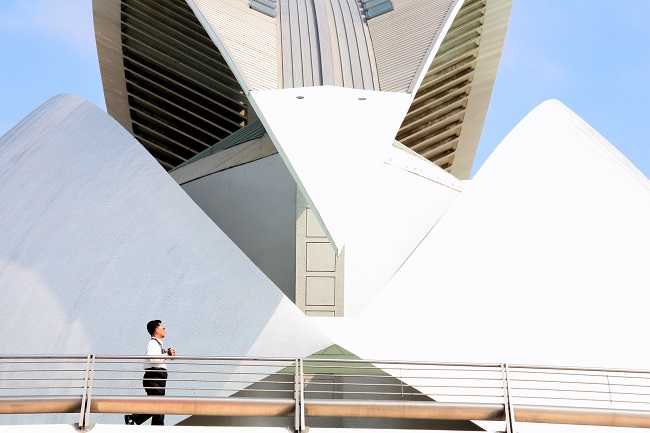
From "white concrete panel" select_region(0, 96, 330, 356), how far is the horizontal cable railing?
31cm

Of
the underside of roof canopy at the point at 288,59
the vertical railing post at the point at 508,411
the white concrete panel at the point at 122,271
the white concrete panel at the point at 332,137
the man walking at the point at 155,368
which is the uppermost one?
the underside of roof canopy at the point at 288,59

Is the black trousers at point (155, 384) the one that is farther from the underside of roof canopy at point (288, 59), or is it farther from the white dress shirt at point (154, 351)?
the underside of roof canopy at point (288, 59)

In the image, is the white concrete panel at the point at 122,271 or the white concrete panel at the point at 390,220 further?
the white concrete panel at the point at 390,220

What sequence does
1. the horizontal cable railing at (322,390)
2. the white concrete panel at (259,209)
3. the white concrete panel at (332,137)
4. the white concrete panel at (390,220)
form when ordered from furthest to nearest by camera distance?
the white concrete panel at (259,209), the white concrete panel at (390,220), the white concrete panel at (332,137), the horizontal cable railing at (322,390)

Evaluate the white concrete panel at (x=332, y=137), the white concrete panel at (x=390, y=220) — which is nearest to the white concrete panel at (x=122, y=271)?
the white concrete panel at (x=332, y=137)

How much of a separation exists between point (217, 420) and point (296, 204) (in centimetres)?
429

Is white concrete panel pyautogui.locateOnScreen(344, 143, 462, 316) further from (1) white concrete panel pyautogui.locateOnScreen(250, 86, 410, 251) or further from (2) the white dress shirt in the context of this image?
(2) the white dress shirt

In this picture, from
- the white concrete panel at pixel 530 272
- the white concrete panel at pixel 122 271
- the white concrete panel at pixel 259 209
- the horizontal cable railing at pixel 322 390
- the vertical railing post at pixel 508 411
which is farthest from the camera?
the white concrete panel at pixel 259 209

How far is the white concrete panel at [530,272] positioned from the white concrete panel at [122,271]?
3.98 ft

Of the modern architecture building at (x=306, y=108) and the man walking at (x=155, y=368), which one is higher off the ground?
the modern architecture building at (x=306, y=108)

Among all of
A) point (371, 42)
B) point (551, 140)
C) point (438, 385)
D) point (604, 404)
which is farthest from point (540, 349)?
point (371, 42)

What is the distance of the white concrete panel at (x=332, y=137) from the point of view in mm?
11680

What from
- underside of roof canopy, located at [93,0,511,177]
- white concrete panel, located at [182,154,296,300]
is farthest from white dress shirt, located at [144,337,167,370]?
underside of roof canopy, located at [93,0,511,177]

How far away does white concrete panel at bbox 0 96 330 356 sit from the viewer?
36.2ft
